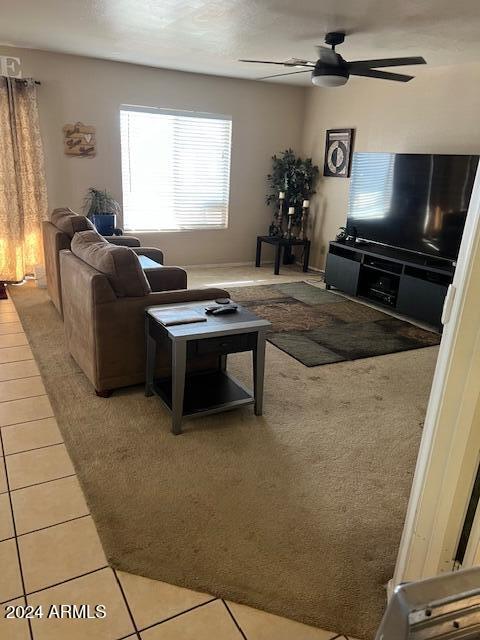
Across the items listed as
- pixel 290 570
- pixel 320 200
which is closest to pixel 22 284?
pixel 320 200

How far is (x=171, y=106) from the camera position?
18.8 ft

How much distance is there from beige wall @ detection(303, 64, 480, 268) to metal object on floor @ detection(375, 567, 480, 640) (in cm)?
466

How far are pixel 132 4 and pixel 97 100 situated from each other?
94.9 inches

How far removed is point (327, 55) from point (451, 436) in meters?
2.95

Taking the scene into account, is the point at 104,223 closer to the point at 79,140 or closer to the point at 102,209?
the point at 102,209

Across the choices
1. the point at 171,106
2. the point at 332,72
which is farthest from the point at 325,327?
the point at 171,106

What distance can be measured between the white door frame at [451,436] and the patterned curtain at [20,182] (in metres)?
4.86

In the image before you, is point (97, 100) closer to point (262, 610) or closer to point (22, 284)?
point (22, 284)

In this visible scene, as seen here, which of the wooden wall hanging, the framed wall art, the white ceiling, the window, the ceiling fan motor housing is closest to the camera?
the white ceiling

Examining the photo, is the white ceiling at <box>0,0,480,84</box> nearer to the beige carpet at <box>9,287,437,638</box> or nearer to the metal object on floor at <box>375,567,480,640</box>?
the beige carpet at <box>9,287,437,638</box>

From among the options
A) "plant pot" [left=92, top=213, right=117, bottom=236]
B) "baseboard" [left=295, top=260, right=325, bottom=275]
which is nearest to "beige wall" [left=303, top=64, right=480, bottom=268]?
"baseboard" [left=295, top=260, right=325, bottom=275]

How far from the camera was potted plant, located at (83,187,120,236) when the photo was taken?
5230 mm

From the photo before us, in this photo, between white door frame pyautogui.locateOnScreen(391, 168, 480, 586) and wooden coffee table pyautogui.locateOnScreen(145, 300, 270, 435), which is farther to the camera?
wooden coffee table pyautogui.locateOnScreen(145, 300, 270, 435)

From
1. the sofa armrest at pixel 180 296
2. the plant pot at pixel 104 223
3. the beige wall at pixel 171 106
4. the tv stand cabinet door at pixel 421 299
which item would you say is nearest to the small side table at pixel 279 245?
the beige wall at pixel 171 106
